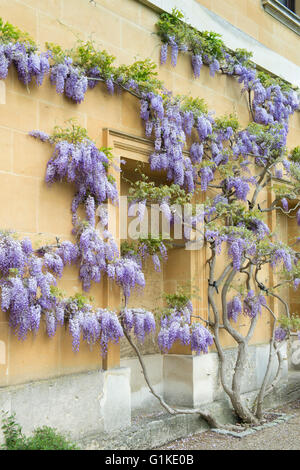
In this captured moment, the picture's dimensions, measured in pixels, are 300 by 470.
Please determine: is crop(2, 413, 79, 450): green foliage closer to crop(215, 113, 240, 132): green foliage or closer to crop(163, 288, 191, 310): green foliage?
crop(163, 288, 191, 310): green foliage

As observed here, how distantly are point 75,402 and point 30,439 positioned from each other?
62cm

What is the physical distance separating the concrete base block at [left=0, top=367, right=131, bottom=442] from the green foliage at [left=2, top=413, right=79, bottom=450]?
102mm

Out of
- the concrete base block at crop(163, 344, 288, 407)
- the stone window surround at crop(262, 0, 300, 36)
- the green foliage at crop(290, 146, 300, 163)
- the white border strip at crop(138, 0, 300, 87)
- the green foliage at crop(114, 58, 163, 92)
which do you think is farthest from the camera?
the stone window surround at crop(262, 0, 300, 36)

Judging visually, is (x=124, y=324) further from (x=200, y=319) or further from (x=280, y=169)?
(x=280, y=169)

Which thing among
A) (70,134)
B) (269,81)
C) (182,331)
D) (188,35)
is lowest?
(182,331)

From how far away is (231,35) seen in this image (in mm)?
6977

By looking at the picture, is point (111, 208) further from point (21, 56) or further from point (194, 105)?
point (194, 105)

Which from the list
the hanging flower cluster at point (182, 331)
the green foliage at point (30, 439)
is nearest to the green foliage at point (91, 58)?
the hanging flower cluster at point (182, 331)

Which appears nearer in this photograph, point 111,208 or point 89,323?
point 89,323

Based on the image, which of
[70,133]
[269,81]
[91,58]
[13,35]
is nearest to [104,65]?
[91,58]

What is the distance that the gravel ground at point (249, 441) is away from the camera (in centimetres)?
499

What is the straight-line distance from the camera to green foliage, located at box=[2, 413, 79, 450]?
3.87m

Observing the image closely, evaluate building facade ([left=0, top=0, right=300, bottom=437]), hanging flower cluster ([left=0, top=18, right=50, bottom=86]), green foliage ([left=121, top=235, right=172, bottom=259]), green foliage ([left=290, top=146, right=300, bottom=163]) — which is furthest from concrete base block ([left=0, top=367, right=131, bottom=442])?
green foliage ([left=290, top=146, right=300, bottom=163])

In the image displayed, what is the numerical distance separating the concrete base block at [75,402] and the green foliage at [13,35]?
A: 278 cm
